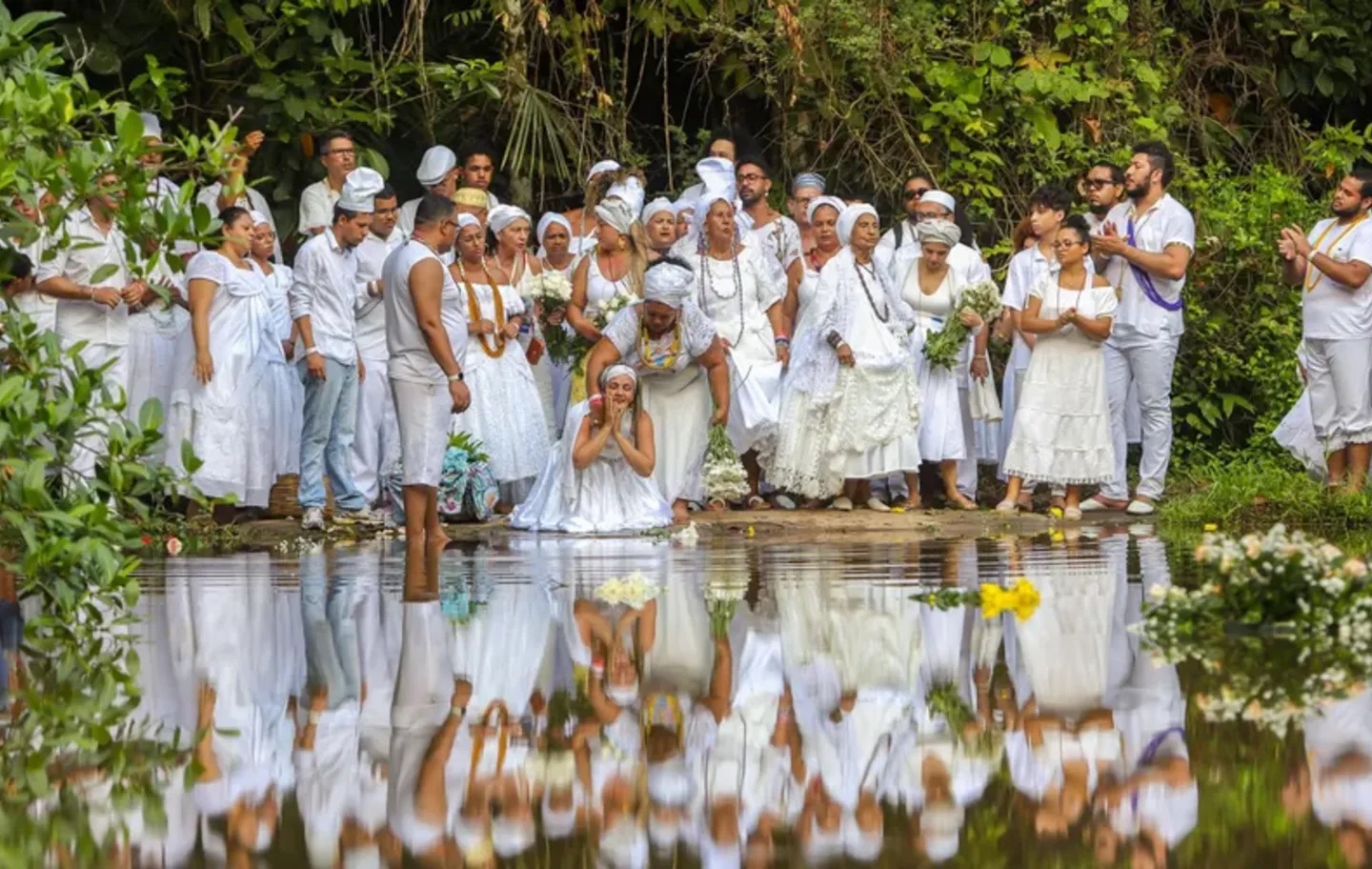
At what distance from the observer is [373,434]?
17953 mm

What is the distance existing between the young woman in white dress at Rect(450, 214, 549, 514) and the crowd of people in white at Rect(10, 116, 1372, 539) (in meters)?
0.02

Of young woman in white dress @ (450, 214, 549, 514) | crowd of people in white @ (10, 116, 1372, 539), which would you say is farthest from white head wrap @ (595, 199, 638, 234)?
young woman in white dress @ (450, 214, 549, 514)

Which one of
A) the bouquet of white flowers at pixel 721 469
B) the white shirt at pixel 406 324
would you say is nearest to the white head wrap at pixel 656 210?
the bouquet of white flowers at pixel 721 469

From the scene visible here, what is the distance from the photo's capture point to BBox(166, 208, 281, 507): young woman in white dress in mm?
16766

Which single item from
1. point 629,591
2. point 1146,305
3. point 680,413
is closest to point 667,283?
point 680,413

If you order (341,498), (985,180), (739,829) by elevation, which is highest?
(985,180)

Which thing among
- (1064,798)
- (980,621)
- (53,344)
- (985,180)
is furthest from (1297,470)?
(1064,798)

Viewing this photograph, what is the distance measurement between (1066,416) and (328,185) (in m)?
5.25

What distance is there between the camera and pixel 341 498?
57.9 ft

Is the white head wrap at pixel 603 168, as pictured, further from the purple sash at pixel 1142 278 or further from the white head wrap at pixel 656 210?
the purple sash at pixel 1142 278

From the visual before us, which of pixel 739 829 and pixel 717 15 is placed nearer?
pixel 739 829

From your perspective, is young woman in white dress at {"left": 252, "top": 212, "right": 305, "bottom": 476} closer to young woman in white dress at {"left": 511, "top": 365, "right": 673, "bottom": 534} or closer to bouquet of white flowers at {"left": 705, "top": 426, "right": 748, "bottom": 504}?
young woman in white dress at {"left": 511, "top": 365, "right": 673, "bottom": 534}

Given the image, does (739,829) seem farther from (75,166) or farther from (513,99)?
(513,99)

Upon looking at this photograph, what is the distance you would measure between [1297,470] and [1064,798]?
1363 cm
